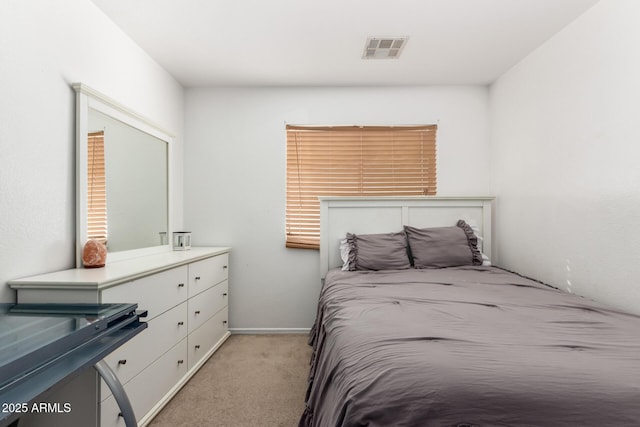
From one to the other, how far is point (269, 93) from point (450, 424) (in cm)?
303

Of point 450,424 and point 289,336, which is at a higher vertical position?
point 450,424

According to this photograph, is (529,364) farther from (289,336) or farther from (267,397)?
(289,336)

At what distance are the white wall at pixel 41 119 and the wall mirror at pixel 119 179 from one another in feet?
0.20

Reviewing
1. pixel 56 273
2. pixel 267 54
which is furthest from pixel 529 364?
pixel 267 54

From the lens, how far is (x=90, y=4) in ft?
6.36

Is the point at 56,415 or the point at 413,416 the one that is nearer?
the point at 413,416

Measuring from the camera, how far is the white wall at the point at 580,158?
1.77 m

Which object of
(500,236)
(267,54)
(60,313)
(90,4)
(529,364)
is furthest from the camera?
(500,236)

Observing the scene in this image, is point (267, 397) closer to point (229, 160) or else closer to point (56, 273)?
point (56, 273)

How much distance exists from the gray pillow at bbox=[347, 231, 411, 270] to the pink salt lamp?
1.70m

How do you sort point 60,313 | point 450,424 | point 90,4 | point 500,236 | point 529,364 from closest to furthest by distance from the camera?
point 450,424
point 529,364
point 60,313
point 90,4
point 500,236

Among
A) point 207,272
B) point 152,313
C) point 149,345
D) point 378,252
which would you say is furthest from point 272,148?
point 149,345

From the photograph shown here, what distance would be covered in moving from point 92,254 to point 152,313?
1.47 ft

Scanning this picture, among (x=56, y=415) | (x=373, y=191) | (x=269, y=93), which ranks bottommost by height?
(x=56, y=415)
